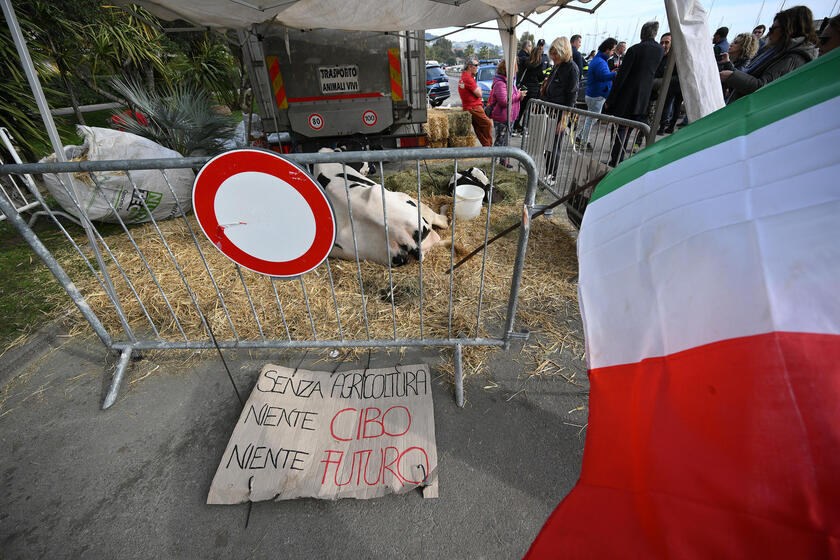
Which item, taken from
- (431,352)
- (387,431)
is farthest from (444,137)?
(387,431)

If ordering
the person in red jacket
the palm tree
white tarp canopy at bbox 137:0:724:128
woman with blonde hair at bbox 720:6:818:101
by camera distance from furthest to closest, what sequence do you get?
1. the person in red jacket
2. the palm tree
3. woman with blonde hair at bbox 720:6:818:101
4. white tarp canopy at bbox 137:0:724:128

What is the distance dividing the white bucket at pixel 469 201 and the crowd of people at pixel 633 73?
1.43 meters

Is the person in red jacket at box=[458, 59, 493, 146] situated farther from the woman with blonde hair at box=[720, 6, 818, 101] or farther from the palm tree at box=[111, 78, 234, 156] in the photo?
the palm tree at box=[111, 78, 234, 156]

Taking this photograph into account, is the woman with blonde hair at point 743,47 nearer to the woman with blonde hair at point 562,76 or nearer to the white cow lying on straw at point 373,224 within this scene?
the woman with blonde hair at point 562,76

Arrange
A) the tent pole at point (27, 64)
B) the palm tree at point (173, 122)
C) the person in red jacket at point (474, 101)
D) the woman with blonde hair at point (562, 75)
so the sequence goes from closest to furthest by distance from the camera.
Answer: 1. the tent pole at point (27, 64)
2. the palm tree at point (173, 122)
3. the woman with blonde hair at point (562, 75)
4. the person in red jacket at point (474, 101)

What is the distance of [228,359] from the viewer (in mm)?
2713

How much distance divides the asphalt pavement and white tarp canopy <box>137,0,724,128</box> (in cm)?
220

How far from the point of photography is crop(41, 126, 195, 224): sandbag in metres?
4.05

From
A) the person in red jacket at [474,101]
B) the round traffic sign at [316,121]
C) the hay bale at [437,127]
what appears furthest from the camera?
the hay bale at [437,127]

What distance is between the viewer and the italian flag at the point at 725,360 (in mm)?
587

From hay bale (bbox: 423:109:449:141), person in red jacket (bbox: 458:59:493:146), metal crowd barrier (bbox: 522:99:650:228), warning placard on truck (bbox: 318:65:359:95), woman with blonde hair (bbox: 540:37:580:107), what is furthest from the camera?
hay bale (bbox: 423:109:449:141)

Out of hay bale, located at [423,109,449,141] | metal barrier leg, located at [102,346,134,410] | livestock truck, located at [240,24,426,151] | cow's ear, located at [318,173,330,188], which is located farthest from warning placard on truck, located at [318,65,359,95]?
metal barrier leg, located at [102,346,134,410]

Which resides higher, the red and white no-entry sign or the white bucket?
the red and white no-entry sign

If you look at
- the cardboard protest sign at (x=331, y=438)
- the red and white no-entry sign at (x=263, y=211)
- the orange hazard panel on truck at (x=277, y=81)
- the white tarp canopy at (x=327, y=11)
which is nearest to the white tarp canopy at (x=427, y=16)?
the white tarp canopy at (x=327, y=11)
